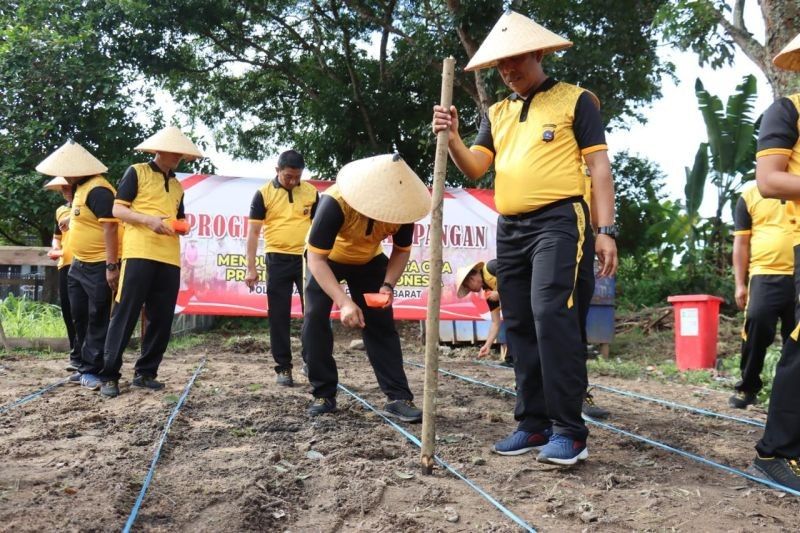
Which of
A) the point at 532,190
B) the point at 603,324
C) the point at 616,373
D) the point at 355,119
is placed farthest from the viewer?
the point at 355,119

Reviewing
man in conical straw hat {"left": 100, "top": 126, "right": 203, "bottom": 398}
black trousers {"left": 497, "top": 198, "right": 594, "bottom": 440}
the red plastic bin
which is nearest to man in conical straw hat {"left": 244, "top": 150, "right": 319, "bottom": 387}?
man in conical straw hat {"left": 100, "top": 126, "right": 203, "bottom": 398}

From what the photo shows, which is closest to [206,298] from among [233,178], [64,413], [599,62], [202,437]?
[233,178]

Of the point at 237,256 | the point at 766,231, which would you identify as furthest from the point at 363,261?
the point at 237,256

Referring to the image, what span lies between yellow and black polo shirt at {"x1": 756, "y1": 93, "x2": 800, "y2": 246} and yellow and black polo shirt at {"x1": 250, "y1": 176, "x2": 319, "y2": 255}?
3673 millimetres

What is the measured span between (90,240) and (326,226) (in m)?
2.67

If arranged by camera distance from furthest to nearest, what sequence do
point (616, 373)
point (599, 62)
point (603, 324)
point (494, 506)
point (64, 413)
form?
point (599, 62)
point (603, 324)
point (616, 373)
point (64, 413)
point (494, 506)

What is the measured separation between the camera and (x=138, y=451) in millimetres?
3502

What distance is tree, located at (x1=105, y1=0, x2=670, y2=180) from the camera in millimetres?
11484

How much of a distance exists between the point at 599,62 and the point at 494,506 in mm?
9172

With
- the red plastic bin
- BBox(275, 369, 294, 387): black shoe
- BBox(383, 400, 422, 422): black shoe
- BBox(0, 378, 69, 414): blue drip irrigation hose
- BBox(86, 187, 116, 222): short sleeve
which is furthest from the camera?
the red plastic bin

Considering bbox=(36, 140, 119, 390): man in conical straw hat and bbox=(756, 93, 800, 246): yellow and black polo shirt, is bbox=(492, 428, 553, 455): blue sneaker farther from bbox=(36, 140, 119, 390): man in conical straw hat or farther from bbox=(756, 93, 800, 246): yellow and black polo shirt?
bbox=(36, 140, 119, 390): man in conical straw hat

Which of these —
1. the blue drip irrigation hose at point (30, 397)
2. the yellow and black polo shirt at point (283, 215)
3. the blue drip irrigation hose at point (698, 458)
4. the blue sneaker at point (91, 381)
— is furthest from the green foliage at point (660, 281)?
the blue drip irrigation hose at point (30, 397)

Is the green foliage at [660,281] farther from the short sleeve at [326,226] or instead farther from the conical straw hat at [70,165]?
the short sleeve at [326,226]

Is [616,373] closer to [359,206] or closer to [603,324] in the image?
[603,324]
